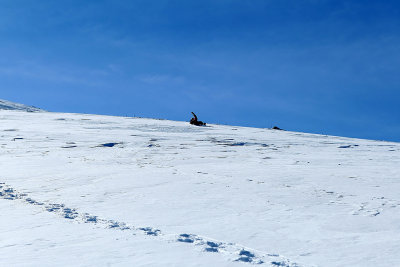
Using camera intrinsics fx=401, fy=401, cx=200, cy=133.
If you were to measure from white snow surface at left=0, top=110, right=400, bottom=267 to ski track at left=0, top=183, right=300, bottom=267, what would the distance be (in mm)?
11

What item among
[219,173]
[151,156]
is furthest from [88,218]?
[151,156]

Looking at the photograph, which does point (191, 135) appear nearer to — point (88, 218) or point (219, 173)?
point (219, 173)

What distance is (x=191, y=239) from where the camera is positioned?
14.1 feet

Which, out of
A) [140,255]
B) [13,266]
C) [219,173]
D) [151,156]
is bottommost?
[13,266]

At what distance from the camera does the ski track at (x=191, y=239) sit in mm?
3781

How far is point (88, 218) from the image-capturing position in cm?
508

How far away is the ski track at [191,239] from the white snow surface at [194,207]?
11 mm

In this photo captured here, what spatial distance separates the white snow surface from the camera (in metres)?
3.89

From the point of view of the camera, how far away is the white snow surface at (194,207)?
389 cm

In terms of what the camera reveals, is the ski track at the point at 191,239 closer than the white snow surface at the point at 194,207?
Yes

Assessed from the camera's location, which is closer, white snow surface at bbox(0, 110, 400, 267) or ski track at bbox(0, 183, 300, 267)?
ski track at bbox(0, 183, 300, 267)

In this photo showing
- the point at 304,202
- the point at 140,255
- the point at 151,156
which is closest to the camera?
the point at 140,255

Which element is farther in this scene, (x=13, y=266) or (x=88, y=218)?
(x=88, y=218)

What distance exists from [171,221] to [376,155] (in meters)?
8.82
